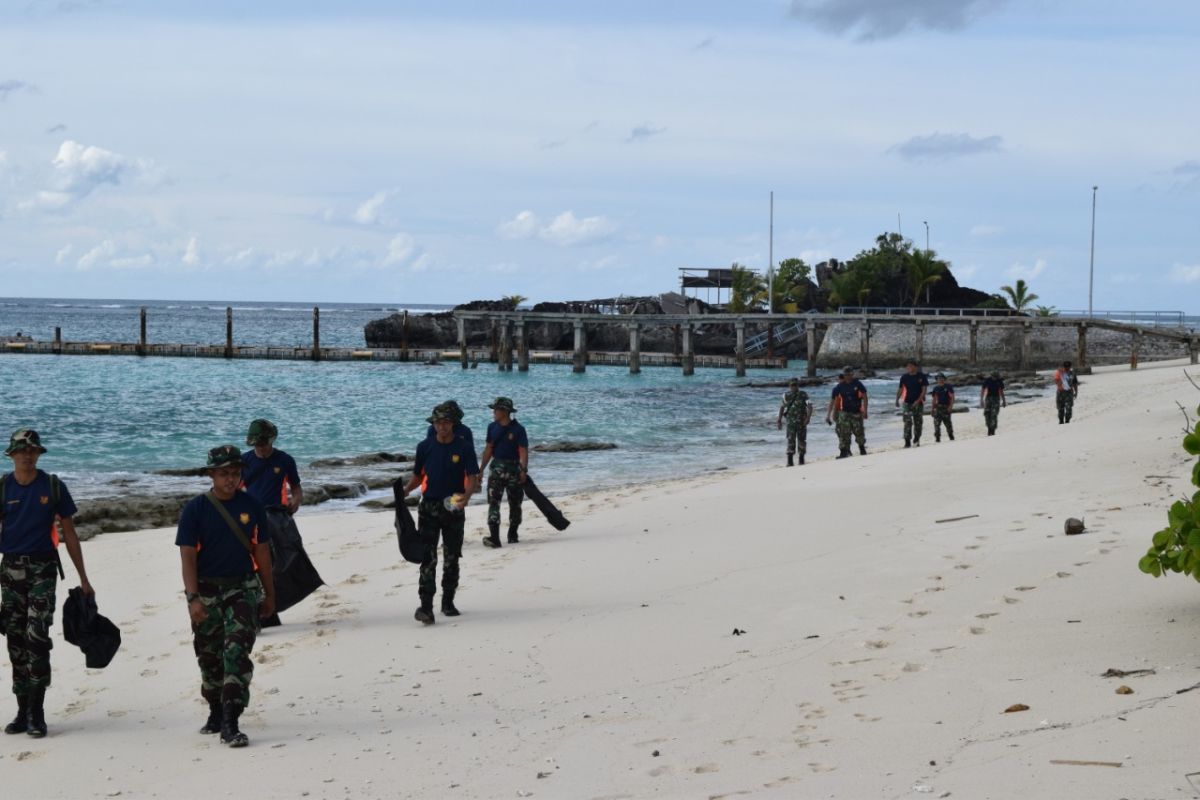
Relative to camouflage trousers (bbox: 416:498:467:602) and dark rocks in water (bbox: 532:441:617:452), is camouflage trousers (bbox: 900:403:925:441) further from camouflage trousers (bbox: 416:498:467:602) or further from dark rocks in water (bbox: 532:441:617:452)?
camouflage trousers (bbox: 416:498:467:602)

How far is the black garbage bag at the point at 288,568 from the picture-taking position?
10117mm

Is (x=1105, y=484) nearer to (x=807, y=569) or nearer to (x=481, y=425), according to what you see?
(x=807, y=569)

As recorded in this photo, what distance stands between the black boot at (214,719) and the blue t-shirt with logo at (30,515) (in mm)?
1352

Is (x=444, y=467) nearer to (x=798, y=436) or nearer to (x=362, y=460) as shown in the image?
(x=798, y=436)

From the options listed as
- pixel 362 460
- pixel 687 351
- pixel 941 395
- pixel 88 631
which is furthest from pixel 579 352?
pixel 88 631

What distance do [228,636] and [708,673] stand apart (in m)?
2.85

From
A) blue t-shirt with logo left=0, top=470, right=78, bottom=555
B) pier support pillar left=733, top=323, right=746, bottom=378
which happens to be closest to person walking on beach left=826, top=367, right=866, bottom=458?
blue t-shirt with logo left=0, top=470, right=78, bottom=555

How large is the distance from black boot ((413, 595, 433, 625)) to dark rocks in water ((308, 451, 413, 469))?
59.8ft

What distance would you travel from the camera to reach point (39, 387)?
61.1 m

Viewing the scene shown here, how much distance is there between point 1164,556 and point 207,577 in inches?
209

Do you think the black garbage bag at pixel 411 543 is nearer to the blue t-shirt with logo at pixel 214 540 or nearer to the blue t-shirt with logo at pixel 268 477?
the blue t-shirt with logo at pixel 268 477

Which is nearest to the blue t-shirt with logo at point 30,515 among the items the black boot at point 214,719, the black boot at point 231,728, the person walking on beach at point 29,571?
the person walking on beach at point 29,571

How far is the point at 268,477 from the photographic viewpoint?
34.1 feet

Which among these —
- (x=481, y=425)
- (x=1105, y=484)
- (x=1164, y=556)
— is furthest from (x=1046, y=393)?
(x=1164, y=556)
